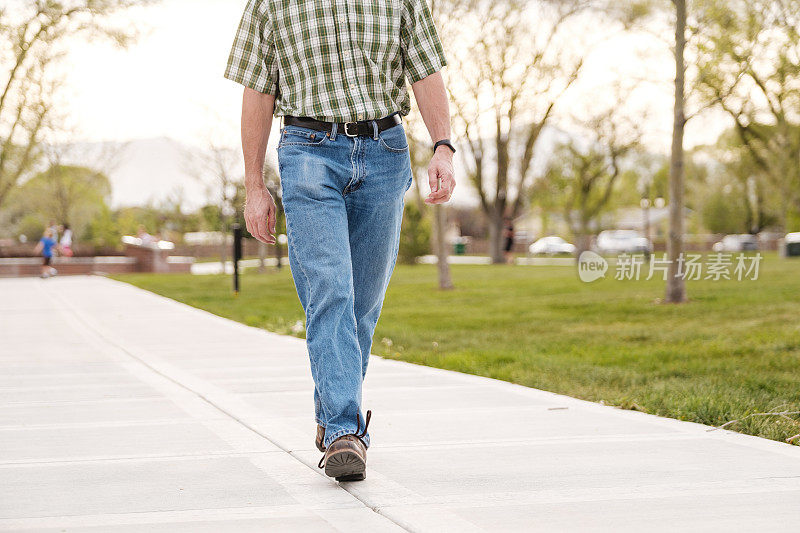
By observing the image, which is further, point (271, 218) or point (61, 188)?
point (61, 188)

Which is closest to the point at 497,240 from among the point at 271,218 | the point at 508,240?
the point at 508,240

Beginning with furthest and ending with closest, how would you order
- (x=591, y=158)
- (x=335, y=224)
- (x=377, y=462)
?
1. (x=591, y=158)
2. (x=377, y=462)
3. (x=335, y=224)

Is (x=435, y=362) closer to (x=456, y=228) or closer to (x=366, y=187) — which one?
(x=366, y=187)

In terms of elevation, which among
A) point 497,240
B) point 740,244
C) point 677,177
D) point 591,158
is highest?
point 591,158

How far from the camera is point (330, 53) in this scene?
3.81m

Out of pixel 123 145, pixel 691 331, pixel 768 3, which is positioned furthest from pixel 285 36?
pixel 123 145

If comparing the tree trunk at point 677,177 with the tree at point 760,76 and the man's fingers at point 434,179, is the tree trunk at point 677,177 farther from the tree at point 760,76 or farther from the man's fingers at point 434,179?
the man's fingers at point 434,179

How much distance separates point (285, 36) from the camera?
3848 millimetres

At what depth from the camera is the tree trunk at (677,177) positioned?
1511cm

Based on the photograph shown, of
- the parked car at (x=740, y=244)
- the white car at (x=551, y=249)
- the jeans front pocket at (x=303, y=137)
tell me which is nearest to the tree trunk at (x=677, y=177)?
the jeans front pocket at (x=303, y=137)

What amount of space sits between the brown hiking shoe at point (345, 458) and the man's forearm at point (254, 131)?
3.43 ft

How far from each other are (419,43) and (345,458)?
1.63 m

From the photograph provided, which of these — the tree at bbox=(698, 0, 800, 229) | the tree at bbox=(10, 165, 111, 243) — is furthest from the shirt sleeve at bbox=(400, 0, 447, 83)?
the tree at bbox=(10, 165, 111, 243)
